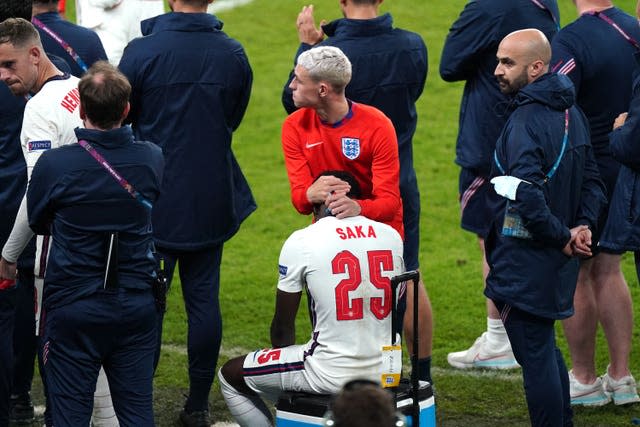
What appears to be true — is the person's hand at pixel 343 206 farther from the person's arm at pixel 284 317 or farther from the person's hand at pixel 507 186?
the person's hand at pixel 507 186

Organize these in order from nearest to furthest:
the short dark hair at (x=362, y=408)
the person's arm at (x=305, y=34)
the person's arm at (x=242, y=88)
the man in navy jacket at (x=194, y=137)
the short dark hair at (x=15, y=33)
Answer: the short dark hair at (x=362, y=408) < the short dark hair at (x=15, y=33) < the man in navy jacket at (x=194, y=137) < the person's arm at (x=242, y=88) < the person's arm at (x=305, y=34)

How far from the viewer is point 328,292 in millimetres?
5105

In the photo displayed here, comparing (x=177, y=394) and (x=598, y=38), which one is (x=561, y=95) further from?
(x=177, y=394)

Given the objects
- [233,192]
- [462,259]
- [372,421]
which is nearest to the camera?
[372,421]

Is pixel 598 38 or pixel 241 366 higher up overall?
pixel 598 38

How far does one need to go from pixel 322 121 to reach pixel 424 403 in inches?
54.2

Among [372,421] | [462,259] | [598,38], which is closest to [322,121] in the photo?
[598,38]

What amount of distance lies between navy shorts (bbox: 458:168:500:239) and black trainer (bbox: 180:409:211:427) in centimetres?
179

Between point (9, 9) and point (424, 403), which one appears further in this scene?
point (9, 9)

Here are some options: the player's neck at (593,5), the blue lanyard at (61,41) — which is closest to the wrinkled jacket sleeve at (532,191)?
the player's neck at (593,5)

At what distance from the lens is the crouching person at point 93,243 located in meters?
4.97

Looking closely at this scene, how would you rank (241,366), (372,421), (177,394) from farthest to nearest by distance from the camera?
1. (177,394)
2. (241,366)
3. (372,421)

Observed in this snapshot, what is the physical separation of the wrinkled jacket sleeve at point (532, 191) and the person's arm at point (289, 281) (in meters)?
0.95

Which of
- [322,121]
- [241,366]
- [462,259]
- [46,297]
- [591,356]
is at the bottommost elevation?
[462,259]
